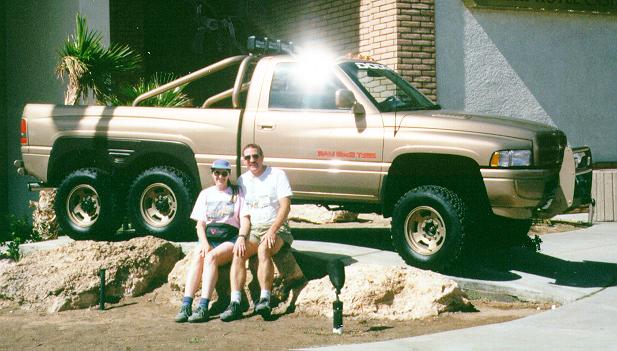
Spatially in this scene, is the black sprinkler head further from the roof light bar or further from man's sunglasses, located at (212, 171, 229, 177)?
the roof light bar

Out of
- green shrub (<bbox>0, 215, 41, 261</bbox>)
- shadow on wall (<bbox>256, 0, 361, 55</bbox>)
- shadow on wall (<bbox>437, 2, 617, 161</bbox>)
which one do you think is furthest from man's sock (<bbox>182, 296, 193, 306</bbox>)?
shadow on wall (<bbox>256, 0, 361, 55</bbox>)

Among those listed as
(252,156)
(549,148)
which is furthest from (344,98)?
(549,148)

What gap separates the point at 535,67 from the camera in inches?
558

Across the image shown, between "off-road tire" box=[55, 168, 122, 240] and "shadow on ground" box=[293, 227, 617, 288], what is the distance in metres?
2.29

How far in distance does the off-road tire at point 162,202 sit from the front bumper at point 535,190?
3.24 metres

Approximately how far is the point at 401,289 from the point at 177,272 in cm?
228

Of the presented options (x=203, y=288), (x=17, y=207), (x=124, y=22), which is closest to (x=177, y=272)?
(x=203, y=288)

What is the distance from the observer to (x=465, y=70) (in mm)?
13633

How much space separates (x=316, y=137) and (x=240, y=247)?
161cm

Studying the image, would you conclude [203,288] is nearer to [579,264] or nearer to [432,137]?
[432,137]

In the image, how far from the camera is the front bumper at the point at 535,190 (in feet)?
26.4

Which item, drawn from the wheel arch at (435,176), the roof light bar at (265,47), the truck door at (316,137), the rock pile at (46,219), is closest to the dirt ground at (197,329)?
the wheel arch at (435,176)

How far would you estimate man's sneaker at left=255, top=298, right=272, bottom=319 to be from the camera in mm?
7750

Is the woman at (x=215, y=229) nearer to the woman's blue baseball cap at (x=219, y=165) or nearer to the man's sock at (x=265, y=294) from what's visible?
the woman's blue baseball cap at (x=219, y=165)
